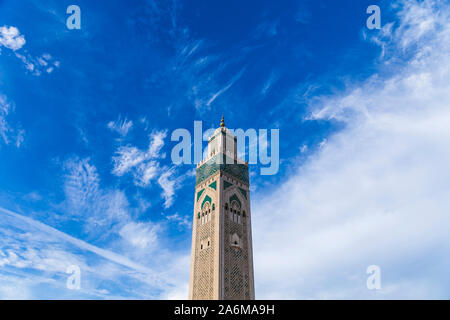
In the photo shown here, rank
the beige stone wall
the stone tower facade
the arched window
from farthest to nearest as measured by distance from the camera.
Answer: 1. the arched window
2. the stone tower facade
3. the beige stone wall

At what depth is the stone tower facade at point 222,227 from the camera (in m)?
22.7

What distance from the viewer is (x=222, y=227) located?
79.5 ft

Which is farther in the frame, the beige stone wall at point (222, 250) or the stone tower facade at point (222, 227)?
the stone tower facade at point (222, 227)

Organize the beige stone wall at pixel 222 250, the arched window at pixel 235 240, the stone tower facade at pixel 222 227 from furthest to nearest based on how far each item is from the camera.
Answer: the arched window at pixel 235 240 → the stone tower facade at pixel 222 227 → the beige stone wall at pixel 222 250

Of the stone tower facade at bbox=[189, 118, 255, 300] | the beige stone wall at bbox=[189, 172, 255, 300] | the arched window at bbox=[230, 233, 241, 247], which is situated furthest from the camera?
the arched window at bbox=[230, 233, 241, 247]

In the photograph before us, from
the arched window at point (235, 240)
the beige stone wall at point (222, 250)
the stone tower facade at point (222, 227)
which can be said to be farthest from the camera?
the arched window at point (235, 240)

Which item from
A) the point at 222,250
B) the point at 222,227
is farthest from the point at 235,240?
the point at 222,250

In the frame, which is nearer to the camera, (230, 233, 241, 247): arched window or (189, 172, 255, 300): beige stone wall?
(189, 172, 255, 300): beige stone wall

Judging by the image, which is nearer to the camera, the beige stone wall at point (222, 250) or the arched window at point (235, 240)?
the beige stone wall at point (222, 250)

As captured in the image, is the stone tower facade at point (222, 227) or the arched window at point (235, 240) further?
the arched window at point (235, 240)

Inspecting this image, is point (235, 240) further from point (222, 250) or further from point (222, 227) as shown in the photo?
point (222, 250)

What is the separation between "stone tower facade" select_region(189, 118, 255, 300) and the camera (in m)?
22.7
